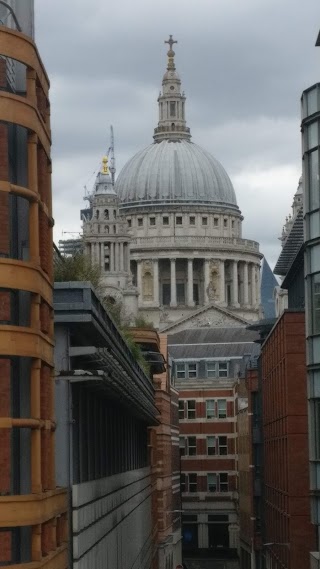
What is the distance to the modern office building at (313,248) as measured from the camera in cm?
4203

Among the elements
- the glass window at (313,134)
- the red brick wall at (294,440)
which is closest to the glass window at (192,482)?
the red brick wall at (294,440)

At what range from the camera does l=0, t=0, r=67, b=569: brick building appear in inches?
890

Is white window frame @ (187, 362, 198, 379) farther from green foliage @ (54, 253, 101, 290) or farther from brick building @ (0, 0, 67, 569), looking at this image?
brick building @ (0, 0, 67, 569)

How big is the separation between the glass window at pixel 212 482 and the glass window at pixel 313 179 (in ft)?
342

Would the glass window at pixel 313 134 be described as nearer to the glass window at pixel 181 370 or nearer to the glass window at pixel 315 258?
the glass window at pixel 315 258

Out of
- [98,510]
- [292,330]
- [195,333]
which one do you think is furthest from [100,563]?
[195,333]

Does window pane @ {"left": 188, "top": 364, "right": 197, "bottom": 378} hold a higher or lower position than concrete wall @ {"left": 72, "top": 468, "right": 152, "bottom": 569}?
higher

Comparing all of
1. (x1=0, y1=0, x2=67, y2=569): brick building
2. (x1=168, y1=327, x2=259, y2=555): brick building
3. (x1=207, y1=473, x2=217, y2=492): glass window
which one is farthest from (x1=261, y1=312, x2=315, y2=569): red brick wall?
(x1=207, y1=473, x2=217, y2=492): glass window

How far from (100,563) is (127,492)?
46.6 ft

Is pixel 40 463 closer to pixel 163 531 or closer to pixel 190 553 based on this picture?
pixel 163 531

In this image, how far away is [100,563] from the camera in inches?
1475

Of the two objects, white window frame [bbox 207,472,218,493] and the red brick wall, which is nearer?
the red brick wall

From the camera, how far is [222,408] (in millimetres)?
144125

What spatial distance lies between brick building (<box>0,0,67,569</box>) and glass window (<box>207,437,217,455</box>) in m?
119
